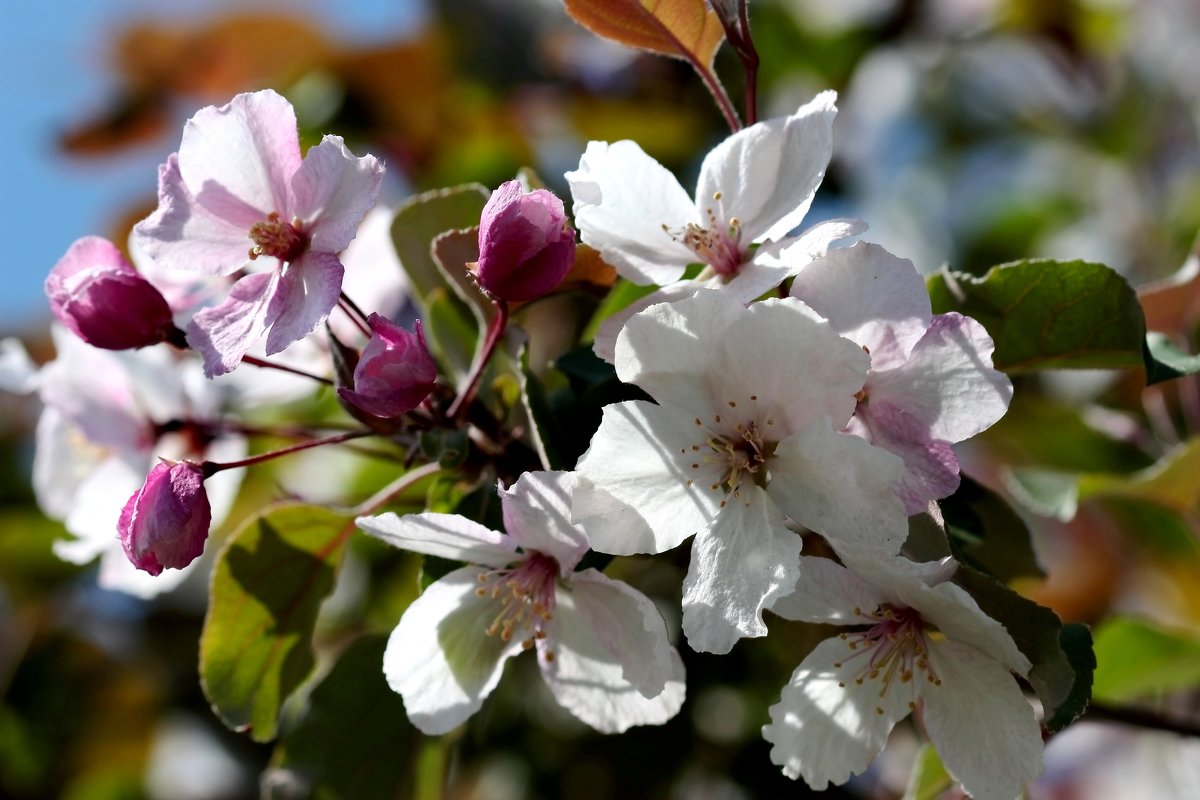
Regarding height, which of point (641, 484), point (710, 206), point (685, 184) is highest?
point (710, 206)

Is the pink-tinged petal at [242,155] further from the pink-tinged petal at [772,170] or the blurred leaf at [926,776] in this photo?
the blurred leaf at [926,776]

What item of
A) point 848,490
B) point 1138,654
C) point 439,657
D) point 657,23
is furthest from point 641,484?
point 1138,654

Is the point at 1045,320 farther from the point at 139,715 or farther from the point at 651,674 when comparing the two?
the point at 139,715

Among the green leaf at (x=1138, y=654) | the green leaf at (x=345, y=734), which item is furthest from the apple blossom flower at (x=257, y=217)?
the green leaf at (x=1138, y=654)

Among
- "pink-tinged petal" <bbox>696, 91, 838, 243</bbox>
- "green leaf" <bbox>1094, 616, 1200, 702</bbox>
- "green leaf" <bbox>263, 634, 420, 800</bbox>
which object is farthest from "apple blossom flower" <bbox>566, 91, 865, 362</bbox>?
"green leaf" <bbox>1094, 616, 1200, 702</bbox>

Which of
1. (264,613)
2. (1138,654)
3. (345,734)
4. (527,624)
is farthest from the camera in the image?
(1138,654)

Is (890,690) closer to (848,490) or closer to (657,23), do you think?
(848,490)
